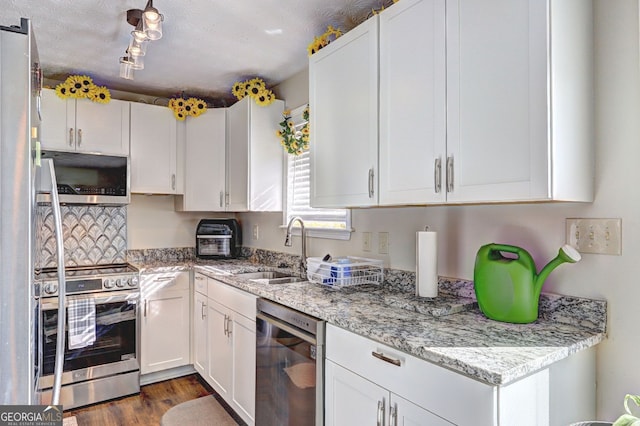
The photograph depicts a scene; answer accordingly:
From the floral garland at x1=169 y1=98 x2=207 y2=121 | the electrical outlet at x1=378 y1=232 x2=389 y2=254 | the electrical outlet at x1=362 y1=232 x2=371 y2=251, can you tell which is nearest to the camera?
the electrical outlet at x1=378 y1=232 x2=389 y2=254

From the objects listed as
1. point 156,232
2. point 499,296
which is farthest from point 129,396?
point 499,296

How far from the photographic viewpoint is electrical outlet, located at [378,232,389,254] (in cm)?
223

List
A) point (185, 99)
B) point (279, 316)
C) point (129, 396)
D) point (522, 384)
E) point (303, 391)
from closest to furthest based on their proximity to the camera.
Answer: point (522, 384)
point (303, 391)
point (279, 316)
point (129, 396)
point (185, 99)

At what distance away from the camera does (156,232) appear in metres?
3.72

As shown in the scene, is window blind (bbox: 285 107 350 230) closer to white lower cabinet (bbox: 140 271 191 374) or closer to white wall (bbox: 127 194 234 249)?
white lower cabinet (bbox: 140 271 191 374)

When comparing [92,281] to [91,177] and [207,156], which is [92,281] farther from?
[207,156]

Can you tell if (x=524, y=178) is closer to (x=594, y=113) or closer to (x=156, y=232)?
(x=594, y=113)

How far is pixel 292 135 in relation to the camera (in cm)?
300

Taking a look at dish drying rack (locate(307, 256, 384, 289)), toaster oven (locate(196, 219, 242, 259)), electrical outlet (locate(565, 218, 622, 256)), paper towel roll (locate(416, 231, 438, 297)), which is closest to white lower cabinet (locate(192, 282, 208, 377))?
toaster oven (locate(196, 219, 242, 259))

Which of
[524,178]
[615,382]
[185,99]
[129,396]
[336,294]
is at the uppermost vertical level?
[185,99]

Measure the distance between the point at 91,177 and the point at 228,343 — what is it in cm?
163

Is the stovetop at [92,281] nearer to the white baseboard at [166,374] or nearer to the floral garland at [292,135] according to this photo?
the white baseboard at [166,374]

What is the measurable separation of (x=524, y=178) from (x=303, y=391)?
49.7 inches

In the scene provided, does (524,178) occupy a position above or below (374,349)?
above
